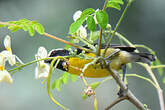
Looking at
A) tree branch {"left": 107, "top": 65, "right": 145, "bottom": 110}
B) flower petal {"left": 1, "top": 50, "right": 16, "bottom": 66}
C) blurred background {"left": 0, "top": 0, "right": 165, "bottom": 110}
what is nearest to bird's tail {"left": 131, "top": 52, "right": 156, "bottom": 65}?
tree branch {"left": 107, "top": 65, "right": 145, "bottom": 110}

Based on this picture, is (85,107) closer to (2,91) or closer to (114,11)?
(2,91)

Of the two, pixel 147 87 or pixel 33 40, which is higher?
pixel 33 40

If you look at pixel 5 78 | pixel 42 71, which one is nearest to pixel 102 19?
pixel 42 71

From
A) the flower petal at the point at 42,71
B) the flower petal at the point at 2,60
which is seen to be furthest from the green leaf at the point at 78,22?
the flower petal at the point at 2,60

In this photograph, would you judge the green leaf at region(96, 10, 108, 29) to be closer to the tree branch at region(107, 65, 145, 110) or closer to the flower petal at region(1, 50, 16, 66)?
the tree branch at region(107, 65, 145, 110)

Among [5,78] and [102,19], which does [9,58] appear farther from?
[102,19]

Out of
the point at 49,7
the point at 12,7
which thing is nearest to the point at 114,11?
the point at 49,7

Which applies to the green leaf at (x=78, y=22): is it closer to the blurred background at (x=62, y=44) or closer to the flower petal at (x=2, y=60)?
the flower petal at (x=2, y=60)
